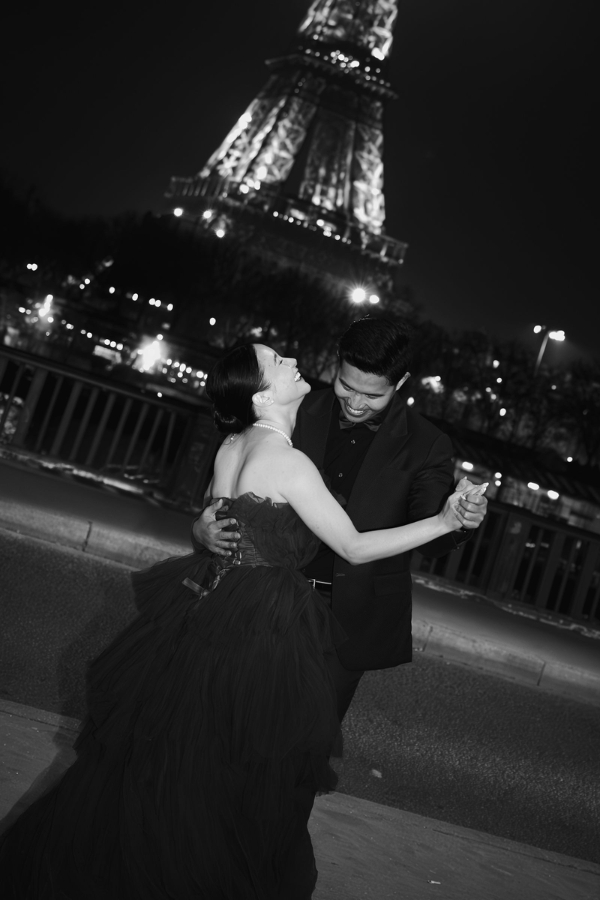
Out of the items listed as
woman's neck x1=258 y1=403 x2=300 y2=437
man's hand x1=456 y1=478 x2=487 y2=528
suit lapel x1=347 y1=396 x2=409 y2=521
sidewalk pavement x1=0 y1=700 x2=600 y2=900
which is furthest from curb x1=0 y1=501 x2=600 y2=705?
man's hand x1=456 y1=478 x2=487 y2=528

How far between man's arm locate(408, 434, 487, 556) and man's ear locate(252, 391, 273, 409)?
627mm

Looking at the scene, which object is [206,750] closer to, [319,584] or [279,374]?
[319,584]

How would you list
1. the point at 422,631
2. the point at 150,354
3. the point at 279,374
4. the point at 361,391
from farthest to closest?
1. the point at 150,354
2. the point at 422,631
3. the point at 361,391
4. the point at 279,374

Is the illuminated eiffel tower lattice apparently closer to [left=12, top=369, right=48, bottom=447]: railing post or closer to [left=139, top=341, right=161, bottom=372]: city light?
[left=139, top=341, right=161, bottom=372]: city light

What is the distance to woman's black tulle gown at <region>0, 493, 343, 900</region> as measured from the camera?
3.10m

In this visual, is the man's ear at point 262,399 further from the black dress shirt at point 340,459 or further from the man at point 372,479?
the black dress shirt at point 340,459

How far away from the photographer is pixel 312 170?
9838 cm

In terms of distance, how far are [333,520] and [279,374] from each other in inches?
21.3

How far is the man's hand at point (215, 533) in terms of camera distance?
3.54 m

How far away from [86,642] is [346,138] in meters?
95.2

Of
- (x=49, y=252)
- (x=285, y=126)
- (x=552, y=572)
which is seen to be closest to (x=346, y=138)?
(x=285, y=126)

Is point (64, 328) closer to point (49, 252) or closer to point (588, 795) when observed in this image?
point (49, 252)

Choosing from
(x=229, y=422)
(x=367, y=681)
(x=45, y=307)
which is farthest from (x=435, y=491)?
(x=45, y=307)

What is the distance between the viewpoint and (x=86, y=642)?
21.0 ft
